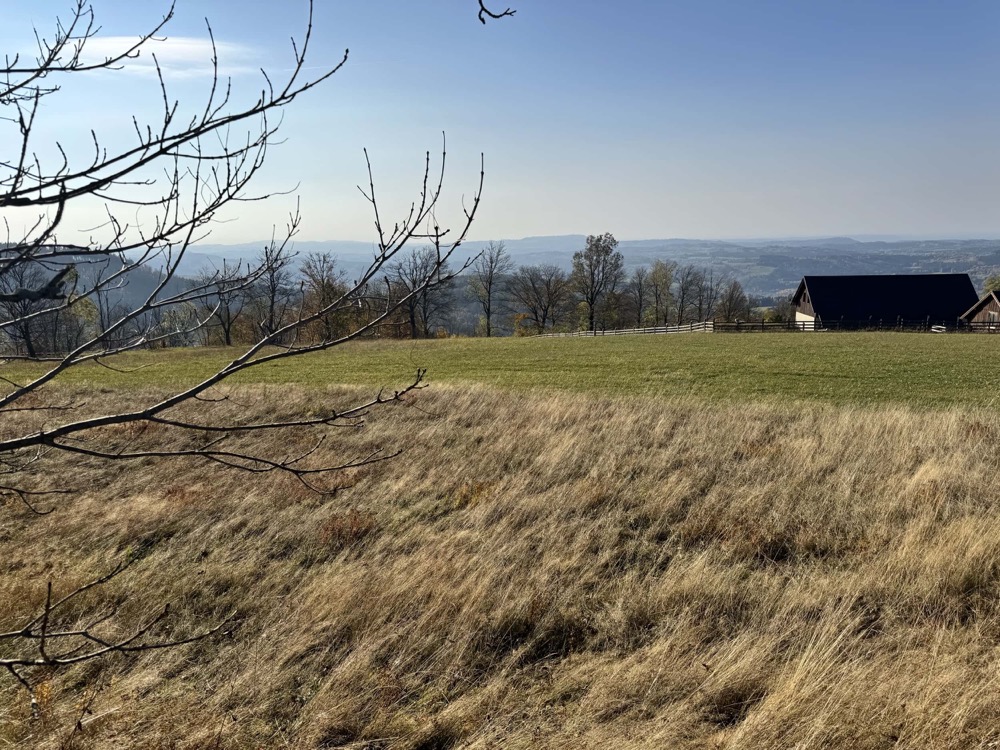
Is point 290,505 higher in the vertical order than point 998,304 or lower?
lower

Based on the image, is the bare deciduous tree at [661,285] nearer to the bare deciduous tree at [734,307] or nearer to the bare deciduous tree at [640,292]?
the bare deciduous tree at [640,292]

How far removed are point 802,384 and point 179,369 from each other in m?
23.5

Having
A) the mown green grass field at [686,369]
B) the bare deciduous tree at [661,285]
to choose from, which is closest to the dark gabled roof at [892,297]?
the mown green grass field at [686,369]

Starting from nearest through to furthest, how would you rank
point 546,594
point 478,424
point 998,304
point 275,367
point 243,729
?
point 243,729 → point 546,594 → point 478,424 → point 275,367 → point 998,304

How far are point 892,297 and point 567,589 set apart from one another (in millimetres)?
58130

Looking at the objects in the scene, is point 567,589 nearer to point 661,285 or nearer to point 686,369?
point 686,369

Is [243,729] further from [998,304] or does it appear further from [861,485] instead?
[998,304]

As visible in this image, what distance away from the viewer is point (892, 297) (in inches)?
2056

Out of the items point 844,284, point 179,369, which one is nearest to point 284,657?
point 179,369

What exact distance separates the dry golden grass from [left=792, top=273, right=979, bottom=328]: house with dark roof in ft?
157

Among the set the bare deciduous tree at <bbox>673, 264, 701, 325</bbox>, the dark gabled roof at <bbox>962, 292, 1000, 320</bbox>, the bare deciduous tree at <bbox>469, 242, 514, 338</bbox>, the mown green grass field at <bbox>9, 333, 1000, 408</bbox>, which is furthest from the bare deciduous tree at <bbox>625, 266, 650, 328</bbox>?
the mown green grass field at <bbox>9, 333, 1000, 408</bbox>

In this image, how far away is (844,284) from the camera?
5391 centimetres

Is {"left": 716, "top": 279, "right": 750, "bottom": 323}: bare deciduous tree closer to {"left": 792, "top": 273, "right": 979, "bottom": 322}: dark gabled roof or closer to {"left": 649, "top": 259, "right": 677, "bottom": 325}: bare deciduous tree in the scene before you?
{"left": 649, "top": 259, "right": 677, "bottom": 325}: bare deciduous tree

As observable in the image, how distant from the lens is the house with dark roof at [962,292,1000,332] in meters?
A: 43.5
